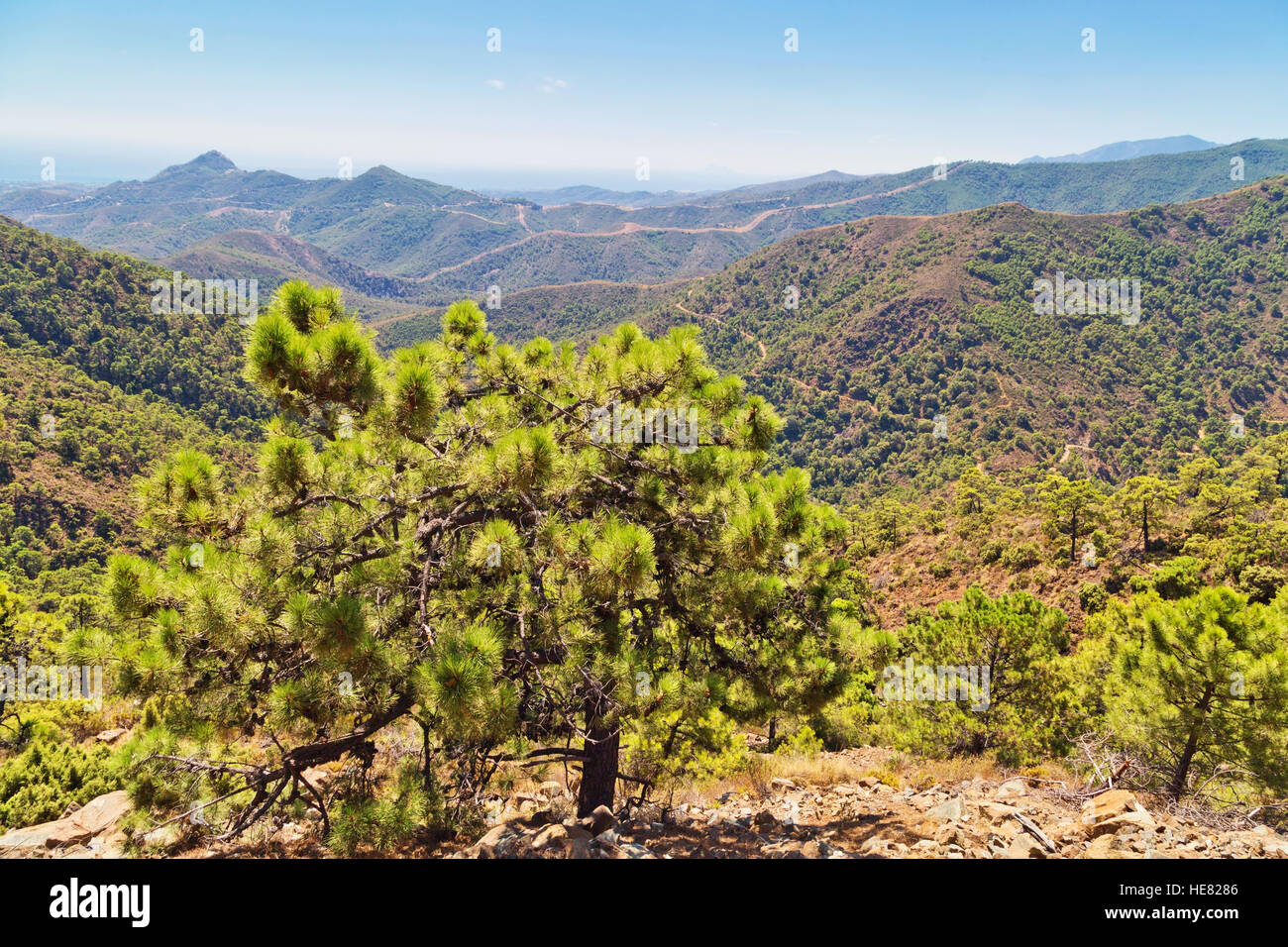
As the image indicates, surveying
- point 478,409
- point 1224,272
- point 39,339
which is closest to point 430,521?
point 478,409

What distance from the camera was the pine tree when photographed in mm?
3635

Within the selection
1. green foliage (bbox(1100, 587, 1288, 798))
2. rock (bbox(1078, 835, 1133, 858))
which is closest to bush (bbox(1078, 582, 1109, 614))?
green foliage (bbox(1100, 587, 1288, 798))

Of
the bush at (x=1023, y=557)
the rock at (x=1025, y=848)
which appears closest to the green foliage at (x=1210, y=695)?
the rock at (x=1025, y=848)

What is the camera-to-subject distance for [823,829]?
600cm

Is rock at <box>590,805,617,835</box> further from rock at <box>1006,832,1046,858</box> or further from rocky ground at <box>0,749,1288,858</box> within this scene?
rock at <box>1006,832,1046,858</box>

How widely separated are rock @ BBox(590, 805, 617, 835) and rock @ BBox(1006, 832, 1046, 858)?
337cm

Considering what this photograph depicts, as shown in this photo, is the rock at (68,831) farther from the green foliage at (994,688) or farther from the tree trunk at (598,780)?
the green foliage at (994,688)

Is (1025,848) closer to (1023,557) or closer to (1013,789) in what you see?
(1013,789)

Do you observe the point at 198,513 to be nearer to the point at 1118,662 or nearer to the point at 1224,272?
the point at 1118,662

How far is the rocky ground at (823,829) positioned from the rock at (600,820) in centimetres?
1

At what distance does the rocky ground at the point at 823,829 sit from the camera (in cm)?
469

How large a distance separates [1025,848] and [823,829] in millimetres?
1910

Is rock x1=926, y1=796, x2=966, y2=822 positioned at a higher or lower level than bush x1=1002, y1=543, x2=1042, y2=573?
higher
